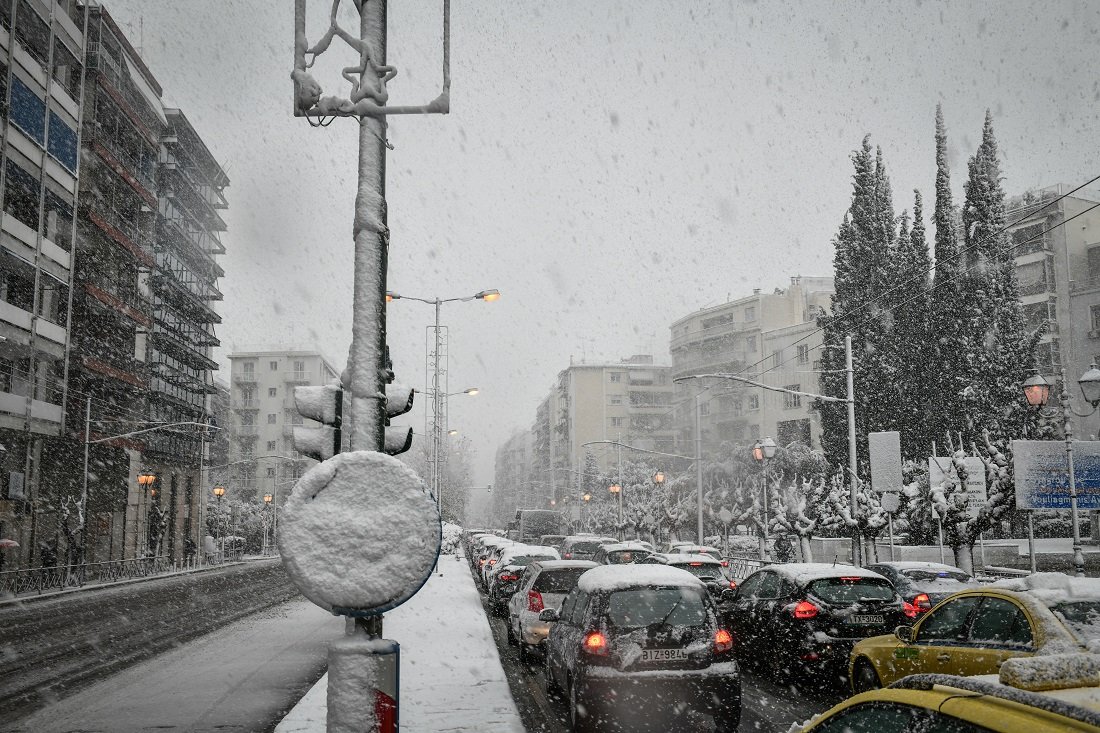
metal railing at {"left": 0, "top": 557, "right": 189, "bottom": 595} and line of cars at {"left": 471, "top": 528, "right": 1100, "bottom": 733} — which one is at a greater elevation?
line of cars at {"left": 471, "top": 528, "right": 1100, "bottom": 733}

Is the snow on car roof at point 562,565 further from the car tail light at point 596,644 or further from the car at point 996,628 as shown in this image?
the car at point 996,628

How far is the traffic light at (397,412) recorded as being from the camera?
446cm

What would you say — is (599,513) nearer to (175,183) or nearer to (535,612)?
(175,183)

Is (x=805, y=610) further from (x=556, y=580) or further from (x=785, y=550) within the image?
(x=785, y=550)

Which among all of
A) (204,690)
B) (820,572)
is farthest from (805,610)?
(204,690)

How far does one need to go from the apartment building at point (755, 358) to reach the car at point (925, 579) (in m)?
57.2

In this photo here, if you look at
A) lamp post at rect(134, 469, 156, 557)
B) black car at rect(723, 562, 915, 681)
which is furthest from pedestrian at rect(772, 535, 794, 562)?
lamp post at rect(134, 469, 156, 557)

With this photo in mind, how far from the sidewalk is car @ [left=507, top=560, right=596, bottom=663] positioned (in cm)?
59

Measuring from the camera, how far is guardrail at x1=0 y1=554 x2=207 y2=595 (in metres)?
30.4

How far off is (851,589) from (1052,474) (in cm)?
1147

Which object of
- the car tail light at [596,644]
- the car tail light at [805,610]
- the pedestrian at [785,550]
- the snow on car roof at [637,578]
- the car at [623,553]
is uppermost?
the snow on car roof at [637,578]

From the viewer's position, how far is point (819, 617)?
10938 mm

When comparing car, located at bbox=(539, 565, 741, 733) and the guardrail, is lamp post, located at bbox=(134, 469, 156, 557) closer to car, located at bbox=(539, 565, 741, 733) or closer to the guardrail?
the guardrail

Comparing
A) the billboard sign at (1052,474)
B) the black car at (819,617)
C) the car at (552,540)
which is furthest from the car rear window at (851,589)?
the car at (552,540)
